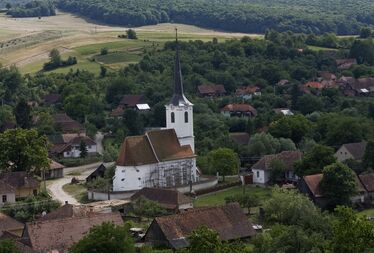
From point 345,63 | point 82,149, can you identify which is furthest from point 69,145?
point 345,63

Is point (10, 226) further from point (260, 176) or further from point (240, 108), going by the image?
point (240, 108)

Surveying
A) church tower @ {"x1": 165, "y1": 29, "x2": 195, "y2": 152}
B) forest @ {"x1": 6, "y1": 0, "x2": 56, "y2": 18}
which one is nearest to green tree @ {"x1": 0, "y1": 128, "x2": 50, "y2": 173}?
church tower @ {"x1": 165, "y1": 29, "x2": 195, "y2": 152}

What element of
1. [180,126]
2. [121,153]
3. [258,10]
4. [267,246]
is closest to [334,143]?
[180,126]

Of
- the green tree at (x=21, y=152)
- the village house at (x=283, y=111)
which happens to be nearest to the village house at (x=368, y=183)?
the green tree at (x=21, y=152)

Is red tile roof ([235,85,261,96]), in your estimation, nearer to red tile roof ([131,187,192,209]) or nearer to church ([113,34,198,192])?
church ([113,34,198,192])

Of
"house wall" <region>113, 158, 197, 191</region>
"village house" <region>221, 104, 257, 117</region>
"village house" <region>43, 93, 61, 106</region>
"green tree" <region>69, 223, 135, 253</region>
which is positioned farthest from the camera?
"village house" <region>43, 93, 61, 106</region>

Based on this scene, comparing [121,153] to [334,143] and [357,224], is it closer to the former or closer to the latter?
[334,143]
